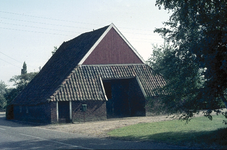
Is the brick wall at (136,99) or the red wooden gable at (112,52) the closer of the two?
the brick wall at (136,99)

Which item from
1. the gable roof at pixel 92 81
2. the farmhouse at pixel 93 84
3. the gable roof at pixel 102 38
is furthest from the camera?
the gable roof at pixel 102 38

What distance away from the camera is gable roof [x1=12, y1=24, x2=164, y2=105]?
2936cm

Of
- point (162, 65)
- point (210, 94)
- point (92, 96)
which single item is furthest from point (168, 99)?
point (92, 96)

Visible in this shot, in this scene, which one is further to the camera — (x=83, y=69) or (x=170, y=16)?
(x=83, y=69)

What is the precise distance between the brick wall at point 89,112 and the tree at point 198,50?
14.1 meters

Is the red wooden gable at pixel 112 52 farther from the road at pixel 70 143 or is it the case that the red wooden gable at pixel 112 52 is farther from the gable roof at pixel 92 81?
the road at pixel 70 143

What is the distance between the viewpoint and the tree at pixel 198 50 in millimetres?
12281

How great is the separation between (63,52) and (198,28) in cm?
2792

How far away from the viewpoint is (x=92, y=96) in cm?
2961

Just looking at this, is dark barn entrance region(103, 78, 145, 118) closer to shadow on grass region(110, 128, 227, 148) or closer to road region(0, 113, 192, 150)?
road region(0, 113, 192, 150)

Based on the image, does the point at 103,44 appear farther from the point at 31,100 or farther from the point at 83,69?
the point at 31,100

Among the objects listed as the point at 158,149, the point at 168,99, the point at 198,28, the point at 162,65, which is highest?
the point at 198,28

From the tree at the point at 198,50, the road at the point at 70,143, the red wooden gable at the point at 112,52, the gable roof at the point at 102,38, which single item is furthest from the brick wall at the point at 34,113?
the tree at the point at 198,50

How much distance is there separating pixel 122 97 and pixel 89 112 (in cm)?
653
